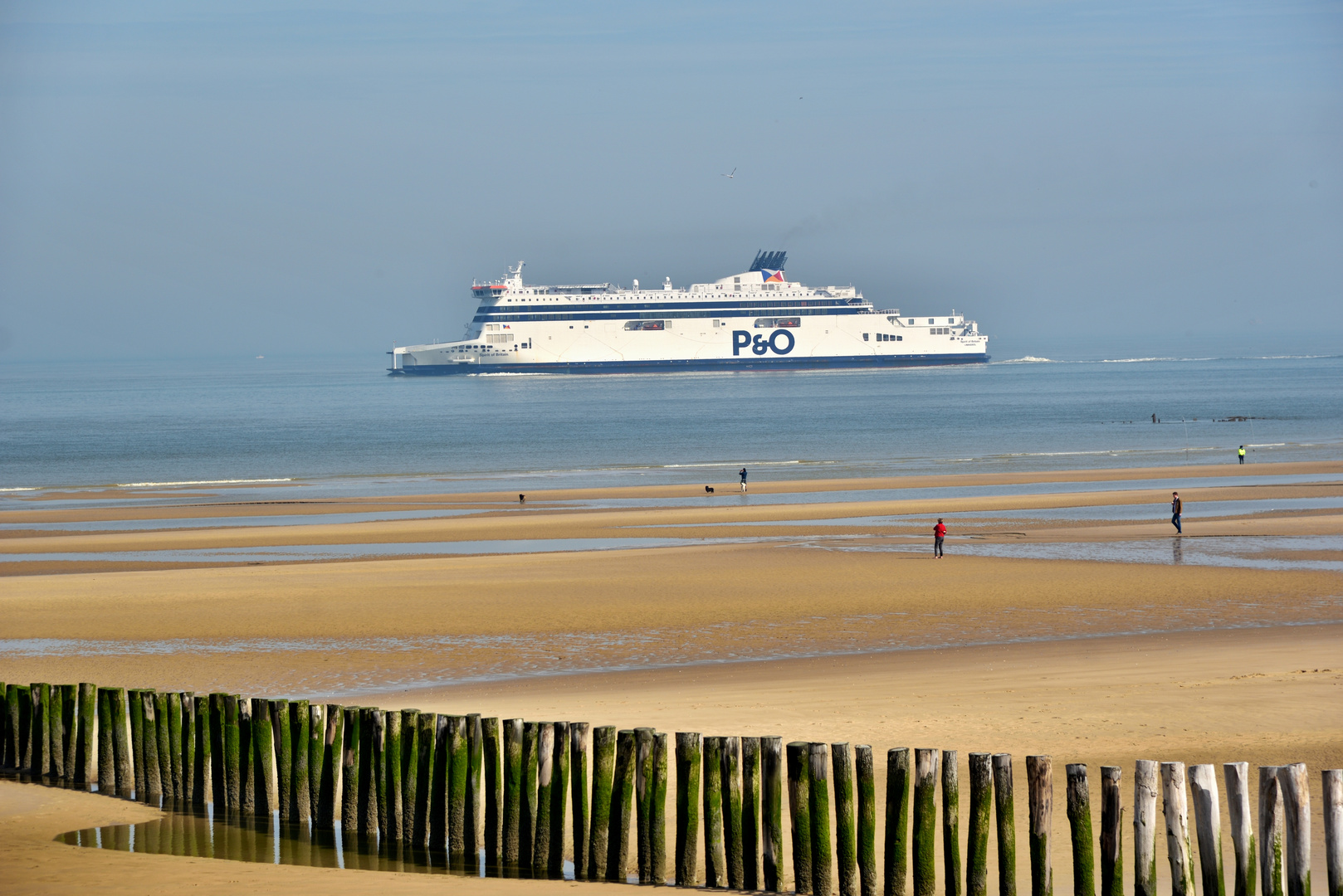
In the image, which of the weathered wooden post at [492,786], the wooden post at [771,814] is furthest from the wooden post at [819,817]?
the weathered wooden post at [492,786]

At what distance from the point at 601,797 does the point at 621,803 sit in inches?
4.4

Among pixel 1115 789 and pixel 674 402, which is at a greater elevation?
pixel 674 402

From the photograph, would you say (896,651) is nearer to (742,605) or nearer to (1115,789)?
(742,605)

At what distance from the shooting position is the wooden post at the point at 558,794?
7.12 metres

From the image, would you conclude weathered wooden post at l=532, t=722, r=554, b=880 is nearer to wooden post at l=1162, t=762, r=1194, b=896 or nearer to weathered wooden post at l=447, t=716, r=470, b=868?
weathered wooden post at l=447, t=716, r=470, b=868

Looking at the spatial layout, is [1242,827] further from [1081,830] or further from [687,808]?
[687,808]

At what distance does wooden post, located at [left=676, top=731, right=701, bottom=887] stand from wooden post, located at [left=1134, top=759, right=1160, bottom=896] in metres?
2.17

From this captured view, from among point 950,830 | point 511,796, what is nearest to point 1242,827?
point 950,830

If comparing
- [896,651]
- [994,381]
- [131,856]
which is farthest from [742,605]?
[994,381]

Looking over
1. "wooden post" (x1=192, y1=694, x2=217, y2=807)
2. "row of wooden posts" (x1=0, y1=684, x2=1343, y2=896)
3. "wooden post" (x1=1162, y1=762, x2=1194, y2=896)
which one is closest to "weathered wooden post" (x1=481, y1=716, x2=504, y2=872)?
"row of wooden posts" (x1=0, y1=684, x2=1343, y2=896)

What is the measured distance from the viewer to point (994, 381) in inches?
4705

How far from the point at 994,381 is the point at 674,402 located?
40743 millimetres

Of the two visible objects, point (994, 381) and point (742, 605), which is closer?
Result: point (742, 605)

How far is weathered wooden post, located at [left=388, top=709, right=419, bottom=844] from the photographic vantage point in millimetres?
7723
